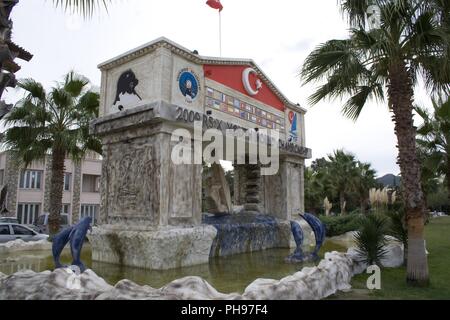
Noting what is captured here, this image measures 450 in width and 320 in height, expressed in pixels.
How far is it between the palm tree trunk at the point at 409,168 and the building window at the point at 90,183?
100 ft

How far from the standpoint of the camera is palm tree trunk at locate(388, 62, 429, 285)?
24.8 ft

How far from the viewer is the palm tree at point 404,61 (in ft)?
24.7

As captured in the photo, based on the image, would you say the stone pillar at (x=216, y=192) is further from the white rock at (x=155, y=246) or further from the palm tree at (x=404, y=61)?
the palm tree at (x=404, y=61)

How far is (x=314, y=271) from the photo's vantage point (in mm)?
6371

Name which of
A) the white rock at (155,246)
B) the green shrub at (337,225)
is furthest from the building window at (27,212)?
the green shrub at (337,225)

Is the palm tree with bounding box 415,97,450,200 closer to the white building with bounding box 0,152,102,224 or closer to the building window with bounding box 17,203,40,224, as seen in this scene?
the white building with bounding box 0,152,102,224

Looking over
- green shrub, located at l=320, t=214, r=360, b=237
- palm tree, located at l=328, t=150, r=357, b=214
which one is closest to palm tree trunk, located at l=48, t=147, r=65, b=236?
green shrub, located at l=320, t=214, r=360, b=237

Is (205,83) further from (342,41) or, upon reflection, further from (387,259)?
(387,259)

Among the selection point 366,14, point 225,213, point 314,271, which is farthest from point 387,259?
point 366,14

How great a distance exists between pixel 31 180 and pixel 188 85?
24.8 m

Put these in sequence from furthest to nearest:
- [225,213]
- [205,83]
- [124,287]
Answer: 1. [225,213]
2. [205,83]
3. [124,287]

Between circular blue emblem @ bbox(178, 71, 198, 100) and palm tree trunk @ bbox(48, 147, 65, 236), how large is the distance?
263 inches
